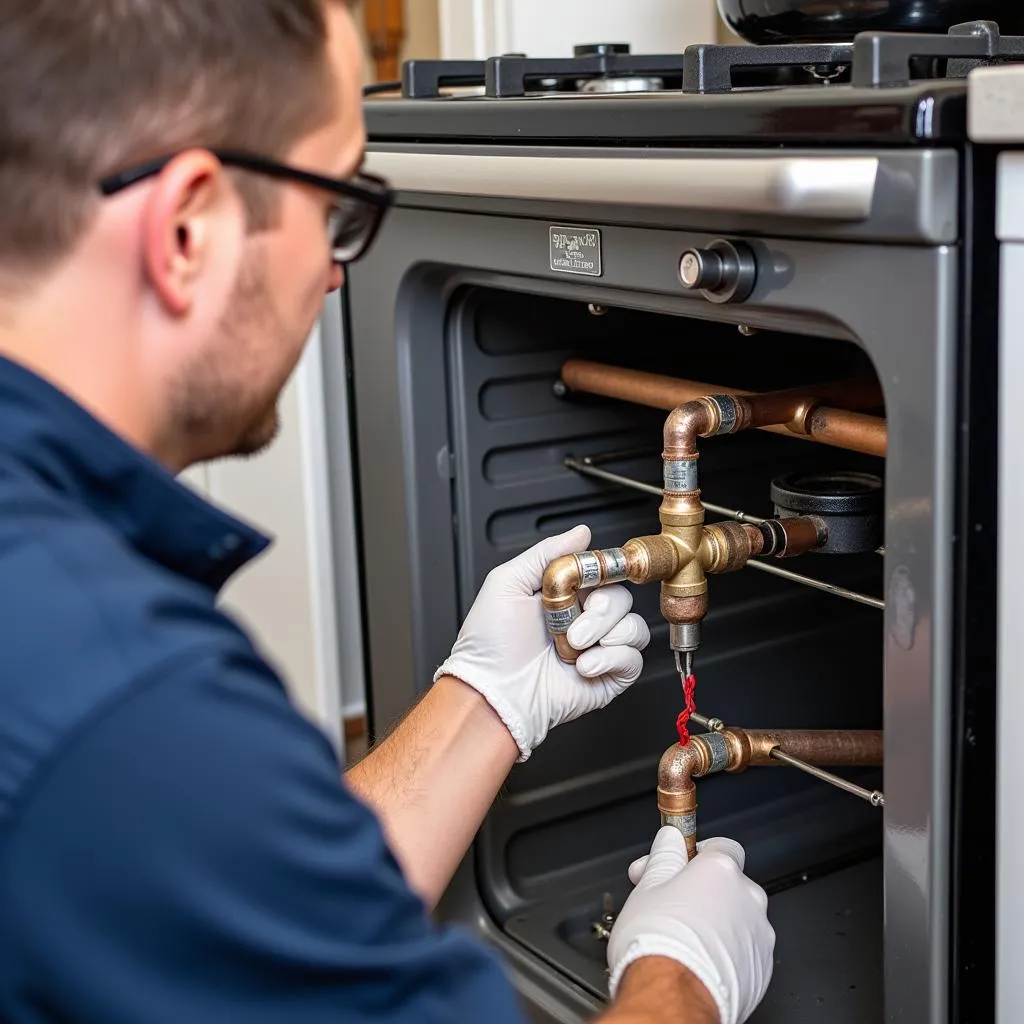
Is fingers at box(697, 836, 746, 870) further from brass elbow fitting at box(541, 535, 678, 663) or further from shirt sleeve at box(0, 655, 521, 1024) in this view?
shirt sleeve at box(0, 655, 521, 1024)

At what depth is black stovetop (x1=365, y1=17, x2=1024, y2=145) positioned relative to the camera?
2.73 ft

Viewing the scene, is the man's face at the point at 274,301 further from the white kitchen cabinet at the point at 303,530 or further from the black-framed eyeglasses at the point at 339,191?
the white kitchen cabinet at the point at 303,530

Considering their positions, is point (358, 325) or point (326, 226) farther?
point (358, 325)

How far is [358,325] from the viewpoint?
141cm

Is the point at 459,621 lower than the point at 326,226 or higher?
lower

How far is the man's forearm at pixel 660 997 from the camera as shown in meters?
0.89

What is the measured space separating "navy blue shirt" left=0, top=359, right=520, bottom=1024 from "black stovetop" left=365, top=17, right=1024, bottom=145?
44 cm

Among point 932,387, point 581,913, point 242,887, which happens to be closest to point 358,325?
point 581,913

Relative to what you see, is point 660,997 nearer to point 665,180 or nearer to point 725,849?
point 725,849

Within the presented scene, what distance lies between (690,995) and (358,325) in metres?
0.71

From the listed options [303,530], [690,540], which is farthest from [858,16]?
[303,530]

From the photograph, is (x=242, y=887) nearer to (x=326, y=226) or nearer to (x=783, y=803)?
(x=326, y=226)

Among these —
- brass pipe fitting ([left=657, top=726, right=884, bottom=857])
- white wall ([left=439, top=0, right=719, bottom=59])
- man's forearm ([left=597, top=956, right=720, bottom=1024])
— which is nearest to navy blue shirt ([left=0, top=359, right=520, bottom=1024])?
man's forearm ([left=597, top=956, right=720, bottom=1024])

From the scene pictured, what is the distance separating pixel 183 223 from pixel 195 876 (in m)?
0.32
